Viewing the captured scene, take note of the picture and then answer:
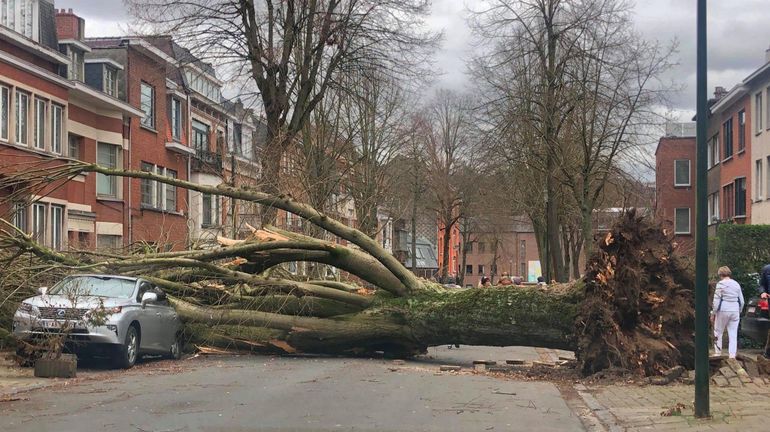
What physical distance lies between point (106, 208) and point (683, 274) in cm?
2450

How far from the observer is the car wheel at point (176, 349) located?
15523 mm

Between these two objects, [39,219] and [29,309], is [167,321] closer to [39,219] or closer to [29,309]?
[29,309]

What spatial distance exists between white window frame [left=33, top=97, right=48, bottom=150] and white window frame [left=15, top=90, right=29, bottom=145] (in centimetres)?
48

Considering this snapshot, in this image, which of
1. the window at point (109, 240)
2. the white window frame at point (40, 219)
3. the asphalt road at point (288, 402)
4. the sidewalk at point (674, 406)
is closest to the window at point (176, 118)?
the window at point (109, 240)

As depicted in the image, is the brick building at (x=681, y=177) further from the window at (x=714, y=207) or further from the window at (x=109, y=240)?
the window at (x=109, y=240)

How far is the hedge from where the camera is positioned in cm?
1764

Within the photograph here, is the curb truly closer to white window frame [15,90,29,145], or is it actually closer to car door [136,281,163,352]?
car door [136,281,163,352]

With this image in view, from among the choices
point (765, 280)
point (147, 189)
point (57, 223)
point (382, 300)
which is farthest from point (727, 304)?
point (147, 189)

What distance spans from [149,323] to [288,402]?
→ 17.4 ft

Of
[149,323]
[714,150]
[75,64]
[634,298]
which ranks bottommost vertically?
[149,323]

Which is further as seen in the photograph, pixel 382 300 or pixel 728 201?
pixel 728 201

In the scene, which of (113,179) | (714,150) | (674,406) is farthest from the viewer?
(714,150)

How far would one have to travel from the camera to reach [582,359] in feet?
44.2

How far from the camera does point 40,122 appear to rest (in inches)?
1054
